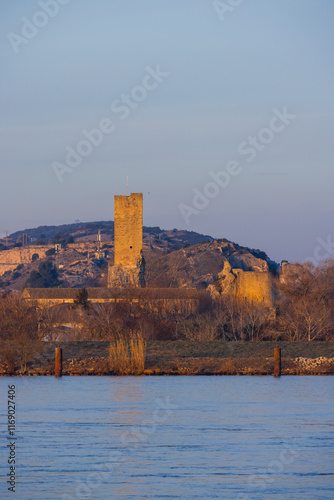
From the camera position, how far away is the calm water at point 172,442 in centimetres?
1219

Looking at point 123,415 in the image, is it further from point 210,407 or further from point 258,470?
point 258,470

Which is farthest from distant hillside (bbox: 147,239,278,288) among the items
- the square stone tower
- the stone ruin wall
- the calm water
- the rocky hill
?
the calm water

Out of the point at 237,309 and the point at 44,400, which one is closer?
the point at 44,400

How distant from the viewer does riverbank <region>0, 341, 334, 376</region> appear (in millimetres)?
33619

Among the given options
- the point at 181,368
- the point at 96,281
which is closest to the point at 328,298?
the point at 181,368

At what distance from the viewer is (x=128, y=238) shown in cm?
7938

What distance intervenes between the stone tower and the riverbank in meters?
37.4

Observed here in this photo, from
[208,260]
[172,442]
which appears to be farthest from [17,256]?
[172,442]

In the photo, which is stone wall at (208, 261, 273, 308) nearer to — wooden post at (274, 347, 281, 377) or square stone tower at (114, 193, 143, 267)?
square stone tower at (114, 193, 143, 267)

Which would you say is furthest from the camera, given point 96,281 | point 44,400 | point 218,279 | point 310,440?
point 96,281

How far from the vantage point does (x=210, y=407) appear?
2220cm

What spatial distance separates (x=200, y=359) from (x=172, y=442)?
20.2 meters

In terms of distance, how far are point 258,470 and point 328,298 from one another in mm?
41797

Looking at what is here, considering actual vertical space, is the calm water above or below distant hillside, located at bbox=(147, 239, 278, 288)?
below
